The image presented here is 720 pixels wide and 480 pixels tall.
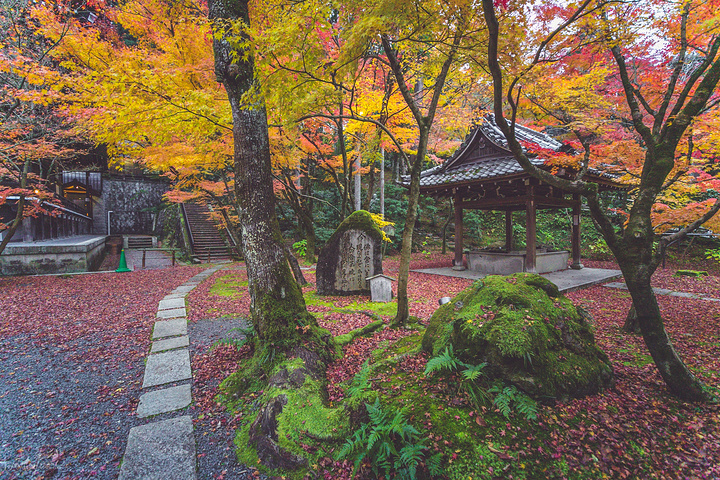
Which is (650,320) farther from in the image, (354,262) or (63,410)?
(354,262)

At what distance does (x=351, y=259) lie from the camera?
7938 millimetres

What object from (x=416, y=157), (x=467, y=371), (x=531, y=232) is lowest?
(x=467, y=371)

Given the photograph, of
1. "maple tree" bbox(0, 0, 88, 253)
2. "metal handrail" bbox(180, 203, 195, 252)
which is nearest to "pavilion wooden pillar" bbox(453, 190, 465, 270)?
"maple tree" bbox(0, 0, 88, 253)

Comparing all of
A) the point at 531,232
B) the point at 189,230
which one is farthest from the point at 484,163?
the point at 189,230

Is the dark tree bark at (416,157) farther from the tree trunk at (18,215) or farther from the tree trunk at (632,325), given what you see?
the tree trunk at (18,215)

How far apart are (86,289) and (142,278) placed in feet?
6.08

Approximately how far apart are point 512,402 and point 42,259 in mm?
14089

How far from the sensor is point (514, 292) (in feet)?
10.3

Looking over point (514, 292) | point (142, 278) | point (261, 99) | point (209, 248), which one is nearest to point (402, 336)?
point (514, 292)

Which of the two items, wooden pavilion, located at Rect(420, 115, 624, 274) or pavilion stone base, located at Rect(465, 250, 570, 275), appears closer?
wooden pavilion, located at Rect(420, 115, 624, 274)

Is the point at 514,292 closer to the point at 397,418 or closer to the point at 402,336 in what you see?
the point at 397,418

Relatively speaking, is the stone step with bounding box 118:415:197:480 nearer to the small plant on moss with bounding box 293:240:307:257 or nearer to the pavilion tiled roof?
the pavilion tiled roof

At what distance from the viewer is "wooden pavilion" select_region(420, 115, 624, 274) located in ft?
31.1

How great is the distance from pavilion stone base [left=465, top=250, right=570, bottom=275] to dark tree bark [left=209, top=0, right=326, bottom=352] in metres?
8.51
